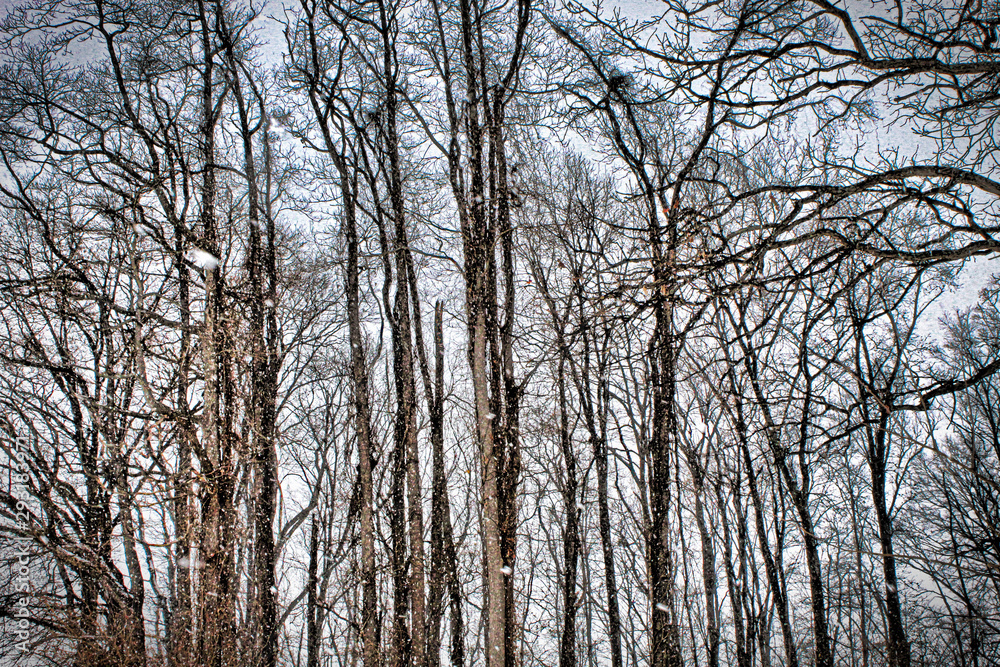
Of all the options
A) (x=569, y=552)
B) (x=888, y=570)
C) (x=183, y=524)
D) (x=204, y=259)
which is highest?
(x=204, y=259)

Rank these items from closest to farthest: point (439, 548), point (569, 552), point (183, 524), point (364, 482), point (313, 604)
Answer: point (183, 524)
point (364, 482)
point (439, 548)
point (569, 552)
point (313, 604)

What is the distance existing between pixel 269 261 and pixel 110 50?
14.3 ft

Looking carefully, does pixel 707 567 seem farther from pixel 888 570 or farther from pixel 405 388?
pixel 405 388

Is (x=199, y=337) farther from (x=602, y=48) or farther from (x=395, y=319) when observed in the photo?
(x=602, y=48)

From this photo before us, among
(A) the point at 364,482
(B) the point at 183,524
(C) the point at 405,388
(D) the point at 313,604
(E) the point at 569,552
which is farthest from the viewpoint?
(D) the point at 313,604

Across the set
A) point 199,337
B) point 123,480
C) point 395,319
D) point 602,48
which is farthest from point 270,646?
point 602,48

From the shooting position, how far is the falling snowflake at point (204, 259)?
773 cm

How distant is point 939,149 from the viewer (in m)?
3.70

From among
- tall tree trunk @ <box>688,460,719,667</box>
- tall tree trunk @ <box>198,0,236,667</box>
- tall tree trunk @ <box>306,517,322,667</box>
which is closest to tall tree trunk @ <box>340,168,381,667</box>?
tall tree trunk @ <box>198,0,236,667</box>
